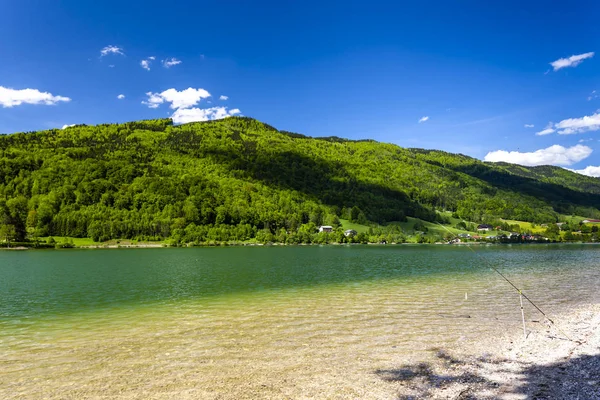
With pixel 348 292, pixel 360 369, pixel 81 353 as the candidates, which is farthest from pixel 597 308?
pixel 81 353

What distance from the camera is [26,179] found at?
192 metres

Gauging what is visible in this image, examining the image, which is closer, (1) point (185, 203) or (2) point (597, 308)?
(2) point (597, 308)

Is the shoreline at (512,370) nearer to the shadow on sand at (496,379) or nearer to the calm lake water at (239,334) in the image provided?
the shadow on sand at (496,379)

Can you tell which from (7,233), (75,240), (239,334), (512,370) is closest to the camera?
(512,370)

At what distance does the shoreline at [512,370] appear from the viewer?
30.1 ft

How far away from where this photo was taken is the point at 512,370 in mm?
10953

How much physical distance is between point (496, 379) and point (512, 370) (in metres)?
1.20

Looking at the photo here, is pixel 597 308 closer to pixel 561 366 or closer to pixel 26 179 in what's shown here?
pixel 561 366

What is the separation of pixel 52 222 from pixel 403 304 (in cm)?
17752

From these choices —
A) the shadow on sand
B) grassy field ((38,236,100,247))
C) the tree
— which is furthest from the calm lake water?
grassy field ((38,236,100,247))

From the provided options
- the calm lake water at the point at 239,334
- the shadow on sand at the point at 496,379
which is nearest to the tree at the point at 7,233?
the calm lake water at the point at 239,334

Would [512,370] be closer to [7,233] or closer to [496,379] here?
[496,379]

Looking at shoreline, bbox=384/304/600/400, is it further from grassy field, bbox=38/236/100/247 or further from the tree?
the tree

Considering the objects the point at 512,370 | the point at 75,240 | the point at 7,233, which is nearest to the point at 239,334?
the point at 512,370
